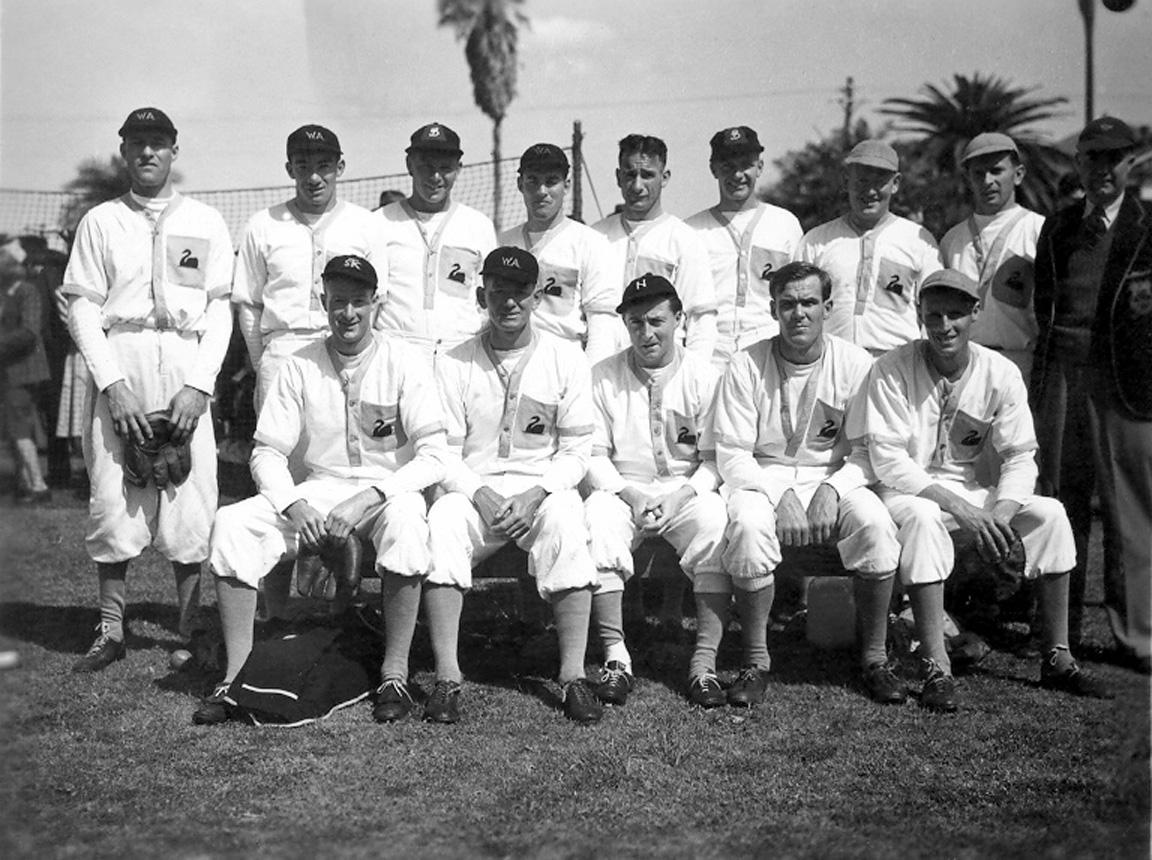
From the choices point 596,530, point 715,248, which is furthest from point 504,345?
point 715,248

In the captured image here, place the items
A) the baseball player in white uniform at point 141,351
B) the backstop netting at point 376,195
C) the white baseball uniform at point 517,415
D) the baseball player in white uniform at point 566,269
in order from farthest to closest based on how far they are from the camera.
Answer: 1. the backstop netting at point 376,195
2. the baseball player in white uniform at point 566,269
3. the baseball player in white uniform at point 141,351
4. the white baseball uniform at point 517,415

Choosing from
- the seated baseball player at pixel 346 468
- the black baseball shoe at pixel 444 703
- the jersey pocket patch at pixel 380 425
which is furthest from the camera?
the jersey pocket patch at pixel 380 425

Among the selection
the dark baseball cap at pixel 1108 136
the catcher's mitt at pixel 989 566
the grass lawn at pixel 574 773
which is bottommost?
the grass lawn at pixel 574 773

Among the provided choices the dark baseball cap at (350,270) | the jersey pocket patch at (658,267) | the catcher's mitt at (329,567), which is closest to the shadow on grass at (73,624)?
the catcher's mitt at (329,567)

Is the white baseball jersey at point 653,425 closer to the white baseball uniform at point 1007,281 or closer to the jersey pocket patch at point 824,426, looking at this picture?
the jersey pocket patch at point 824,426

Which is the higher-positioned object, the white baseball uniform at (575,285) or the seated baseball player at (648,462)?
the white baseball uniform at (575,285)

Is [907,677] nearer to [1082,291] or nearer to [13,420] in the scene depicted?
[1082,291]

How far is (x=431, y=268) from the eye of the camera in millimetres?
5879

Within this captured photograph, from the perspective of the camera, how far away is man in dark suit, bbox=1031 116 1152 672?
508 centimetres

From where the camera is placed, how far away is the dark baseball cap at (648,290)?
5.25 meters

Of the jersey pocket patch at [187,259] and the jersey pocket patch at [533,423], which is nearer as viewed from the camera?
the jersey pocket patch at [533,423]

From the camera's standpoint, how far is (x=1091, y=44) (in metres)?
4.83

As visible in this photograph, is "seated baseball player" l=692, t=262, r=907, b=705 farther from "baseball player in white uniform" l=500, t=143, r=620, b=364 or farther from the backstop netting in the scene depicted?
the backstop netting

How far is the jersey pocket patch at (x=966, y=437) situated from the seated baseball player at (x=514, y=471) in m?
1.64
